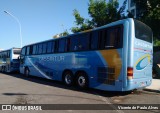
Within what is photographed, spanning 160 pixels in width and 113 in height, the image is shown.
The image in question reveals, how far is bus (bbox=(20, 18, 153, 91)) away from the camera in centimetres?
1000

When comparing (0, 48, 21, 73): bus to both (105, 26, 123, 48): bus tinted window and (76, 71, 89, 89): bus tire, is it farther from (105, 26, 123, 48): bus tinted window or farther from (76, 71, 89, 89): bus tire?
(105, 26, 123, 48): bus tinted window

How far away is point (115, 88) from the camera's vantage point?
10.3 meters

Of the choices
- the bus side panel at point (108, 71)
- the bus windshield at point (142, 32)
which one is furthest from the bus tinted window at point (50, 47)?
the bus windshield at point (142, 32)

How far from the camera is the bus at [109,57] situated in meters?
10.0

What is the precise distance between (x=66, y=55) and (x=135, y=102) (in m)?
6.24

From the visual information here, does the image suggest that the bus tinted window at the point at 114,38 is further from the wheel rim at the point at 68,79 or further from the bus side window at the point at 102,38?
the wheel rim at the point at 68,79

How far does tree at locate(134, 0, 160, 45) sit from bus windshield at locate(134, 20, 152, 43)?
429 inches

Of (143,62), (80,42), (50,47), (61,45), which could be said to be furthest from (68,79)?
(143,62)

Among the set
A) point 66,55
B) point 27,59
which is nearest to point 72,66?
point 66,55

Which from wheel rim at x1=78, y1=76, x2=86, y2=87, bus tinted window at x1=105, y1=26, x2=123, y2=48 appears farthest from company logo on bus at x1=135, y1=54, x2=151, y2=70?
wheel rim at x1=78, y1=76, x2=86, y2=87

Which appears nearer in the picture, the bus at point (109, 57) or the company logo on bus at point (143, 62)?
the bus at point (109, 57)

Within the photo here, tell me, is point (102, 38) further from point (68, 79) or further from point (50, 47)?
point (50, 47)

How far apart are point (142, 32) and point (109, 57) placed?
6.40 ft

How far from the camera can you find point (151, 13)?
883 inches
